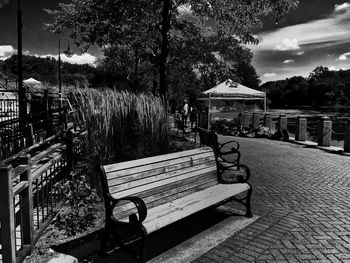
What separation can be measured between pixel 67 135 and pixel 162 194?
190cm

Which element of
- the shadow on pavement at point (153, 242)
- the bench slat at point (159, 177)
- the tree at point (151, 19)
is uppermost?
the tree at point (151, 19)

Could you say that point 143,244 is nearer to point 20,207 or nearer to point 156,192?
point 156,192

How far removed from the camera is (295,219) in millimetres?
5059

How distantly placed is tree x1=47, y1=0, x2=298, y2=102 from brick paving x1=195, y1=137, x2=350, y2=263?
14.9 ft

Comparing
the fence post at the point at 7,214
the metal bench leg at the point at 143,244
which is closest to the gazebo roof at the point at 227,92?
the metal bench leg at the point at 143,244

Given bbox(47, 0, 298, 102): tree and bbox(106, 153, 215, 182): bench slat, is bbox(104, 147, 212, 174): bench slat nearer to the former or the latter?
bbox(106, 153, 215, 182): bench slat

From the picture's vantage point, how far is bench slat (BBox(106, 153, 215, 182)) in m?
3.92

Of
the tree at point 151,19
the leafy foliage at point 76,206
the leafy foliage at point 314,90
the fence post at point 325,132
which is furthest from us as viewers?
the leafy foliage at point 314,90

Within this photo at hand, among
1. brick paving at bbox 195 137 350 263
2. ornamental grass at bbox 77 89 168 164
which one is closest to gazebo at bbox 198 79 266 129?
brick paving at bbox 195 137 350 263

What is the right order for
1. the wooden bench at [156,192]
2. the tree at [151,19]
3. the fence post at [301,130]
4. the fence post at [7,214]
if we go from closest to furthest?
the fence post at [7,214], the wooden bench at [156,192], the tree at [151,19], the fence post at [301,130]

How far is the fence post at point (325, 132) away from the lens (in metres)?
13.6

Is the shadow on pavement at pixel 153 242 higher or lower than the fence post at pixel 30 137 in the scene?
lower

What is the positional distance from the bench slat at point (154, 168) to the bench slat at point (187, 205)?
0.41m

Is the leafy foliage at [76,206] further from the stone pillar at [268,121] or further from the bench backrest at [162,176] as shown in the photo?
the stone pillar at [268,121]
